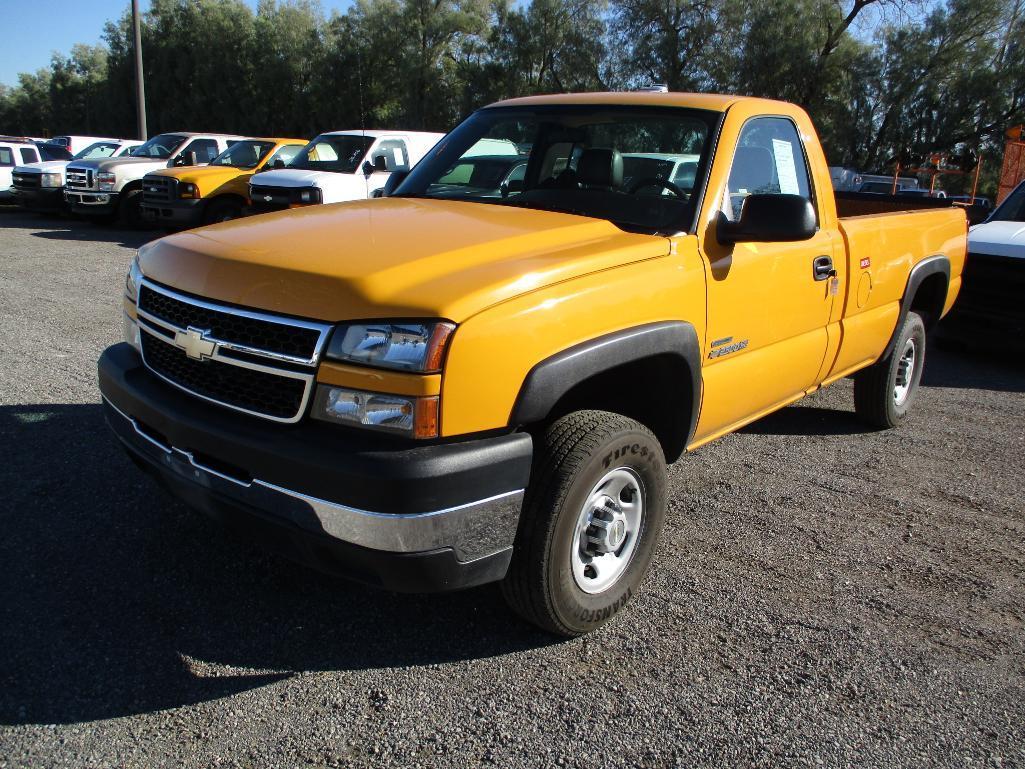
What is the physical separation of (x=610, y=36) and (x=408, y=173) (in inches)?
1333

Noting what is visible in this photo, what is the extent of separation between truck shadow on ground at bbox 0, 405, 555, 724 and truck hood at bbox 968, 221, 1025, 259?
647cm

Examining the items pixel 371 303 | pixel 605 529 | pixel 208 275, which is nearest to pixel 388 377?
pixel 371 303

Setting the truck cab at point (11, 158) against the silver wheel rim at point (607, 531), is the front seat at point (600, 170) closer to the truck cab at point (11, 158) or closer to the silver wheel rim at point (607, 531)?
the silver wheel rim at point (607, 531)

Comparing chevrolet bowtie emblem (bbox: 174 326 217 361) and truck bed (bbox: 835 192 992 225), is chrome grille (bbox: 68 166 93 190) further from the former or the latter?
chevrolet bowtie emblem (bbox: 174 326 217 361)

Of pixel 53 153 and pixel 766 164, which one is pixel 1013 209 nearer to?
pixel 766 164

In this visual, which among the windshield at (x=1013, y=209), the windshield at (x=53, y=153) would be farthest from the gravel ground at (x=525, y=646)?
the windshield at (x=53, y=153)

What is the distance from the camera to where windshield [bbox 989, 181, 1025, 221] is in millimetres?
8688

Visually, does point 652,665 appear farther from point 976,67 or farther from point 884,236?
point 976,67

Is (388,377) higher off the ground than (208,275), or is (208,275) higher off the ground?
(208,275)

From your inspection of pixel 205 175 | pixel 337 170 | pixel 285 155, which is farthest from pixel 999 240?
pixel 285 155

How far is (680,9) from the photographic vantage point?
32969mm

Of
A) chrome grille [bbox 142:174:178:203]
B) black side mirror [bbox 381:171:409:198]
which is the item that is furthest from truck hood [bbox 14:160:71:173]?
black side mirror [bbox 381:171:409:198]

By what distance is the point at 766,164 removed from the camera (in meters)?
3.93

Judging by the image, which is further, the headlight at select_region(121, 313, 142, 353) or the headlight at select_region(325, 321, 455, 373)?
the headlight at select_region(121, 313, 142, 353)
